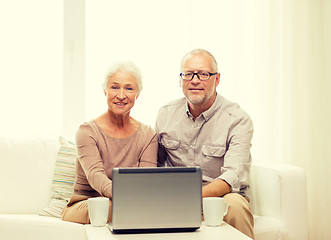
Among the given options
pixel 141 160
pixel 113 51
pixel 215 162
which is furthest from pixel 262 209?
pixel 113 51

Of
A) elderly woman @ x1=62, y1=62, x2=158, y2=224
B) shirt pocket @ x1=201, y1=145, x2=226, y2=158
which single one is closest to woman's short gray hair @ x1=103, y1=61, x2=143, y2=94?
elderly woman @ x1=62, y1=62, x2=158, y2=224

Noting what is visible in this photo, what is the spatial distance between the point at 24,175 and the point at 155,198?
1314mm

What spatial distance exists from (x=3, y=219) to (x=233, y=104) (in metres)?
1.29

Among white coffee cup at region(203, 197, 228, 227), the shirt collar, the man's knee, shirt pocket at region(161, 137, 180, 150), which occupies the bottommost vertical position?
the man's knee

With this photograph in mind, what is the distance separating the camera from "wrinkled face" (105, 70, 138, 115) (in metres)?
2.42

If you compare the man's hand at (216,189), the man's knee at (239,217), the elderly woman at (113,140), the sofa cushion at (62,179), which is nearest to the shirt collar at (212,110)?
the elderly woman at (113,140)

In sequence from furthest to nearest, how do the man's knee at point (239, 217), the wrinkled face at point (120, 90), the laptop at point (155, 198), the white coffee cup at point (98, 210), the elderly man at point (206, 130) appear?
the elderly man at point (206, 130)
the wrinkled face at point (120, 90)
the man's knee at point (239, 217)
the white coffee cup at point (98, 210)
the laptop at point (155, 198)

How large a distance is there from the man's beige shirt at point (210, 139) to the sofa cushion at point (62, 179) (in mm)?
489

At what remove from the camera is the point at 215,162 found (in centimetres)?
261

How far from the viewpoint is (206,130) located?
8.73 ft

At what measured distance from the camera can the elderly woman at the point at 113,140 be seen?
7.72 ft

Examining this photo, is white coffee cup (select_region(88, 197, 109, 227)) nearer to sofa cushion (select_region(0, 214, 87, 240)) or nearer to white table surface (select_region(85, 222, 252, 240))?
white table surface (select_region(85, 222, 252, 240))

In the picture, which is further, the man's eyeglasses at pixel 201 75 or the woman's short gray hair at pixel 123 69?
the man's eyeglasses at pixel 201 75

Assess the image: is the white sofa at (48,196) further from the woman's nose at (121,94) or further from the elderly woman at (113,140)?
the woman's nose at (121,94)
